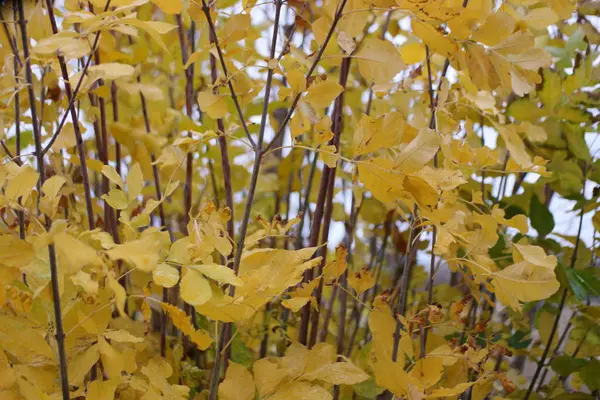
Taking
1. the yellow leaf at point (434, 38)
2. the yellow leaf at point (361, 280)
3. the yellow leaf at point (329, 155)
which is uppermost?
the yellow leaf at point (434, 38)

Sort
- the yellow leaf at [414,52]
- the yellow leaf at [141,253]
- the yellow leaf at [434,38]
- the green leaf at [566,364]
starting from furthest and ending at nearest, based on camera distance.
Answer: the green leaf at [566,364] < the yellow leaf at [414,52] < the yellow leaf at [434,38] < the yellow leaf at [141,253]

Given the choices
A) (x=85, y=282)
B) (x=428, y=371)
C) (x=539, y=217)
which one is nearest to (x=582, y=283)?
(x=539, y=217)

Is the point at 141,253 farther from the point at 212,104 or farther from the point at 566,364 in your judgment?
the point at 566,364

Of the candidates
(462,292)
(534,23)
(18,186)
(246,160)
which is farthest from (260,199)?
(18,186)

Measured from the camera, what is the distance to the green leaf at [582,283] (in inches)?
19.9

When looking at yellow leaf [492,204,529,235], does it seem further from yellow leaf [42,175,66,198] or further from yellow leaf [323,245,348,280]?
yellow leaf [42,175,66,198]

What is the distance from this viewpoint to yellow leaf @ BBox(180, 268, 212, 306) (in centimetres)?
28

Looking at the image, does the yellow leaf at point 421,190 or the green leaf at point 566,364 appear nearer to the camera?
Result: the yellow leaf at point 421,190

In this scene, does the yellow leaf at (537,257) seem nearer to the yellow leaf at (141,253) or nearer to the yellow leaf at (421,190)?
the yellow leaf at (421,190)

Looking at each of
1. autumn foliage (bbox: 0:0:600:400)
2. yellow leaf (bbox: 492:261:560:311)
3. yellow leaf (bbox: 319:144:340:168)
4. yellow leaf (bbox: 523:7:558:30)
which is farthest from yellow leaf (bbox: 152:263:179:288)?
yellow leaf (bbox: 523:7:558:30)

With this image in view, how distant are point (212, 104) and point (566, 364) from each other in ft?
1.41

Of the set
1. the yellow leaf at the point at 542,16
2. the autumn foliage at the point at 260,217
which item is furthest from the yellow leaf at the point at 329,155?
the yellow leaf at the point at 542,16

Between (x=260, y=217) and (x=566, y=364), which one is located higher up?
(x=260, y=217)

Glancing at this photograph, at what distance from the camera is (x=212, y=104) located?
0.36 meters
